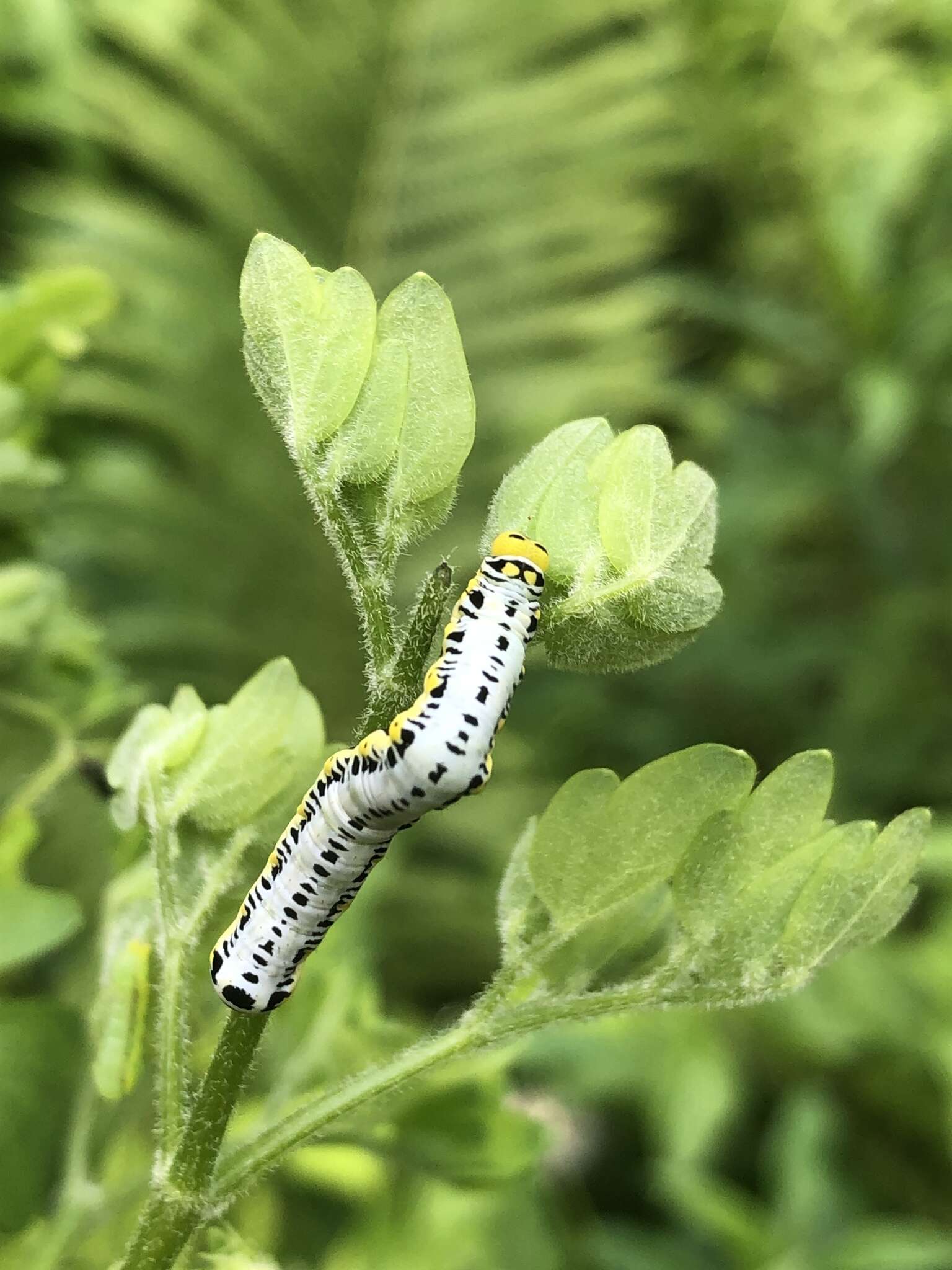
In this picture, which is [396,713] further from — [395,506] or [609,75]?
[609,75]

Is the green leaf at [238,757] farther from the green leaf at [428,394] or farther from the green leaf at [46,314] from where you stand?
the green leaf at [46,314]

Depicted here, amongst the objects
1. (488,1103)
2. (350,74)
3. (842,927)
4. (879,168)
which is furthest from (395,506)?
(350,74)

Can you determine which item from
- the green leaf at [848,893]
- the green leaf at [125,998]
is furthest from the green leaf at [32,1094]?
the green leaf at [848,893]

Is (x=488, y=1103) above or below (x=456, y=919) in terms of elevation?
above

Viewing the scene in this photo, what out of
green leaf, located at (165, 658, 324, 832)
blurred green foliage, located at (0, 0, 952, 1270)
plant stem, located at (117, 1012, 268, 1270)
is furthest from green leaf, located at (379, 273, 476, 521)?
blurred green foliage, located at (0, 0, 952, 1270)

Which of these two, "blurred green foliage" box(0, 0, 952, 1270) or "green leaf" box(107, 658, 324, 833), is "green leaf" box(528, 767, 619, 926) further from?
"blurred green foliage" box(0, 0, 952, 1270)

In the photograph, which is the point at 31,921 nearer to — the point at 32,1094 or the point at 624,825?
the point at 32,1094
